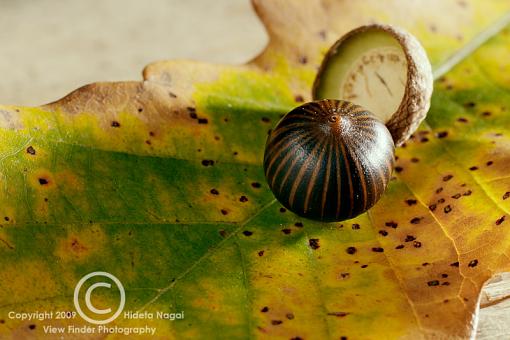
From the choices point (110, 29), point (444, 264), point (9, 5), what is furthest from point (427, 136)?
point (9, 5)

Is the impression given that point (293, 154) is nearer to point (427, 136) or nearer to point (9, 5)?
point (427, 136)

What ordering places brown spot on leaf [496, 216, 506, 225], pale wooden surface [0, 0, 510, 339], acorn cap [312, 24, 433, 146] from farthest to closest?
pale wooden surface [0, 0, 510, 339] < acorn cap [312, 24, 433, 146] < brown spot on leaf [496, 216, 506, 225]

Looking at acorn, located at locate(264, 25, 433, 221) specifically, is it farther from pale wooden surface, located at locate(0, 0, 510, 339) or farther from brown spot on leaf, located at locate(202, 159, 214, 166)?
pale wooden surface, located at locate(0, 0, 510, 339)

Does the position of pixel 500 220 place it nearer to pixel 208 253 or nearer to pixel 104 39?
pixel 208 253

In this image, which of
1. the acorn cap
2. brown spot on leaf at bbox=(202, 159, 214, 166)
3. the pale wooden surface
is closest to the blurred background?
the pale wooden surface

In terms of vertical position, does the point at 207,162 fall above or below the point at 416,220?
above

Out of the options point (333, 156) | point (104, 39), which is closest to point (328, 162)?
point (333, 156)

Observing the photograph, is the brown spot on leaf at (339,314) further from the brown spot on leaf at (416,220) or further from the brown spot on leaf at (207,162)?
the brown spot on leaf at (207,162)
